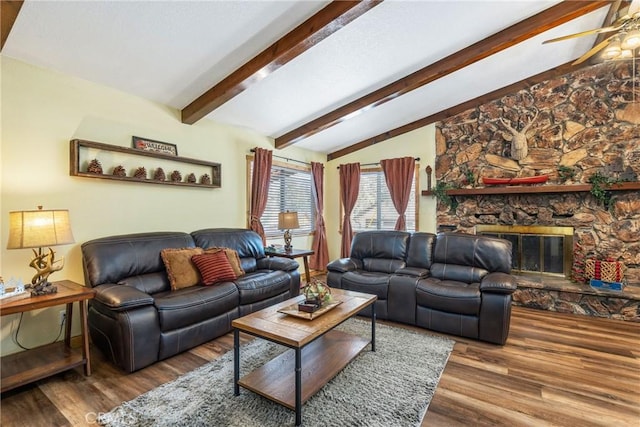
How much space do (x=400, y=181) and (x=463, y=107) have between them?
5.10 feet

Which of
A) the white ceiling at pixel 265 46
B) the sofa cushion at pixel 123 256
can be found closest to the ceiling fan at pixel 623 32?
the white ceiling at pixel 265 46

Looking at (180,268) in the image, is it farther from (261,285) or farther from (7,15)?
(7,15)

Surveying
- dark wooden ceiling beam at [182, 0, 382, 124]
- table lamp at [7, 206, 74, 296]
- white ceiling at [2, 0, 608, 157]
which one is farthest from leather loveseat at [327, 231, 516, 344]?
table lamp at [7, 206, 74, 296]

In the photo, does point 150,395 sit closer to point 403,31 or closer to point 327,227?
point 403,31

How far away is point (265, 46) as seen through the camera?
9.52 ft

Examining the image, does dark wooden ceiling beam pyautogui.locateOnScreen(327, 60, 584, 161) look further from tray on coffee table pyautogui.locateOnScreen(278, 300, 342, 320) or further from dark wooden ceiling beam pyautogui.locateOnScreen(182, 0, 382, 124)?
tray on coffee table pyautogui.locateOnScreen(278, 300, 342, 320)

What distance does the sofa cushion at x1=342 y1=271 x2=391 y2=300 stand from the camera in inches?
137

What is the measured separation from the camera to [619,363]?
2570 mm

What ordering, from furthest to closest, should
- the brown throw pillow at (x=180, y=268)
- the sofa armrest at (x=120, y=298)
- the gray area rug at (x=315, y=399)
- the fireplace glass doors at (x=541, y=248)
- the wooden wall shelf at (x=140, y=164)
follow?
the fireplace glass doors at (x=541, y=248)
the brown throw pillow at (x=180, y=268)
the wooden wall shelf at (x=140, y=164)
the sofa armrest at (x=120, y=298)
the gray area rug at (x=315, y=399)

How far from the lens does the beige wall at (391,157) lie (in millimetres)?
5410

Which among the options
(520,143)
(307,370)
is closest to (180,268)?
(307,370)

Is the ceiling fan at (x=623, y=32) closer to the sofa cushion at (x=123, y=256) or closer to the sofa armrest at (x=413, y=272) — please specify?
the sofa armrest at (x=413, y=272)

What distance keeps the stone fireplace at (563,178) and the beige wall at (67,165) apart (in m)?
4.19

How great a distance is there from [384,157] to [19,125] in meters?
4.93
